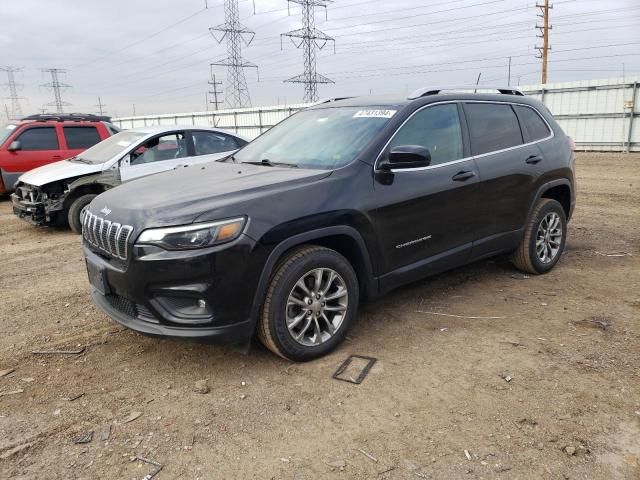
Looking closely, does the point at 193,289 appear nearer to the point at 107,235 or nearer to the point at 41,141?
the point at 107,235

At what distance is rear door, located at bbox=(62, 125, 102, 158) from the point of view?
1107 cm

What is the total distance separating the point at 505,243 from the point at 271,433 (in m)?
3.03

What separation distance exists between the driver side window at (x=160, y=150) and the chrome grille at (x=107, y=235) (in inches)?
173

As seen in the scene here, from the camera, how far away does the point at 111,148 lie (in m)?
8.23

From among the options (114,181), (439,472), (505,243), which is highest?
(114,181)

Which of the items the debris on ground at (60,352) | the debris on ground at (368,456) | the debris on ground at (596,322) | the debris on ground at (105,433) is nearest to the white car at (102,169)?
the debris on ground at (60,352)

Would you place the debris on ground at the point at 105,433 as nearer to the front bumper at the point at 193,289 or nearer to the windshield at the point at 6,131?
the front bumper at the point at 193,289

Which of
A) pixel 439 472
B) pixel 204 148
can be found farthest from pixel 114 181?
pixel 439 472

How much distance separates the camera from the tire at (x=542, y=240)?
5.09 m

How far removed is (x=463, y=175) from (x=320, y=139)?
4.01 feet

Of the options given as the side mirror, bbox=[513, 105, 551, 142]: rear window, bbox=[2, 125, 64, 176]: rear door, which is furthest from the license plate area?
bbox=[2, 125, 64, 176]: rear door

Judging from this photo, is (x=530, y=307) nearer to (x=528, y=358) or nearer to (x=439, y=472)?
(x=528, y=358)

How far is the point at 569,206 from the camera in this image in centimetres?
561

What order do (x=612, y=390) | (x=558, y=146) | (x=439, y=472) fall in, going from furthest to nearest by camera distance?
(x=558, y=146) → (x=612, y=390) → (x=439, y=472)
